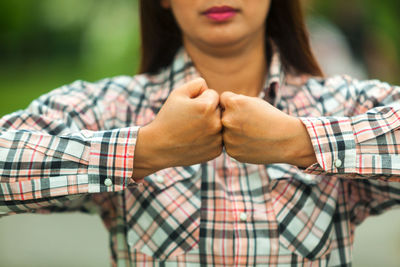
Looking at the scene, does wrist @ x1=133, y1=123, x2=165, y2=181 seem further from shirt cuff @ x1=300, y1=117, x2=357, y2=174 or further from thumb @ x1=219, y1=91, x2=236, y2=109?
shirt cuff @ x1=300, y1=117, x2=357, y2=174

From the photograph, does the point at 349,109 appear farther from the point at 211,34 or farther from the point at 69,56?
the point at 69,56

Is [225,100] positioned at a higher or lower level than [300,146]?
higher

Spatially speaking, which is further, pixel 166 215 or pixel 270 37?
pixel 270 37

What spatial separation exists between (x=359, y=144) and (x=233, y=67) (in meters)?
0.50

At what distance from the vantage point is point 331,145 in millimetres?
1291

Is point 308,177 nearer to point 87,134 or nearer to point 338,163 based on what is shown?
point 338,163

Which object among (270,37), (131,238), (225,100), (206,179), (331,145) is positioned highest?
Answer: (270,37)

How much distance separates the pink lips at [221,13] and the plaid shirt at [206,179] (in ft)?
0.69

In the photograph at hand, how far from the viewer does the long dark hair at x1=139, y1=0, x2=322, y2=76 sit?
1.76 meters

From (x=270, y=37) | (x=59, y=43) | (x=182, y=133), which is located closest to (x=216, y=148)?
(x=182, y=133)

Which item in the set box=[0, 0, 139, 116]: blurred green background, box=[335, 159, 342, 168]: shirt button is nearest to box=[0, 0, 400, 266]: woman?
box=[335, 159, 342, 168]: shirt button

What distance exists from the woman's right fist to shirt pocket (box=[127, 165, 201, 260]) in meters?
0.18

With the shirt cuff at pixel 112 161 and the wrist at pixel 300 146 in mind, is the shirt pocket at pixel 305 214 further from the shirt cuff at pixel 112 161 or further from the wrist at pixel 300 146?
the shirt cuff at pixel 112 161

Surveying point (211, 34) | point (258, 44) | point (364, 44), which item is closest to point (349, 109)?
point (258, 44)
